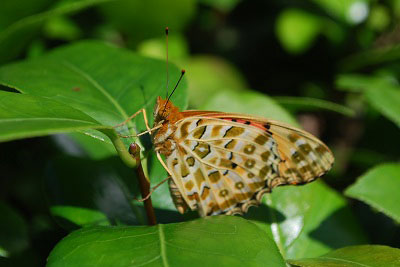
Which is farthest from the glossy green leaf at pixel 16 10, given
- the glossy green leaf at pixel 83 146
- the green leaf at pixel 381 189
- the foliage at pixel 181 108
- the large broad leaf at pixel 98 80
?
the green leaf at pixel 381 189

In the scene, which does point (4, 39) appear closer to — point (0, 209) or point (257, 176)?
point (0, 209)

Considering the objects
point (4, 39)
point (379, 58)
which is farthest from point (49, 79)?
point (379, 58)

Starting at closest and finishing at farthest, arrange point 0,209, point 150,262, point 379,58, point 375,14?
point 150,262, point 0,209, point 379,58, point 375,14

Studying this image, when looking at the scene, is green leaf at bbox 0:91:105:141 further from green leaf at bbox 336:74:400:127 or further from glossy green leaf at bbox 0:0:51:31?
green leaf at bbox 336:74:400:127

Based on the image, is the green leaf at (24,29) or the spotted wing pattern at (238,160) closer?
the spotted wing pattern at (238,160)

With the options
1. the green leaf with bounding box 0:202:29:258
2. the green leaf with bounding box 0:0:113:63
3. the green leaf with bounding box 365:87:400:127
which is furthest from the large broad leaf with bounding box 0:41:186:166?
the green leaf with bounding box 365:87:400:127

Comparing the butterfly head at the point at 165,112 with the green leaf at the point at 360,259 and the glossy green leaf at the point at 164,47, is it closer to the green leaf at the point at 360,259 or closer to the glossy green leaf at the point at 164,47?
the green leaf at the point at 360,259
